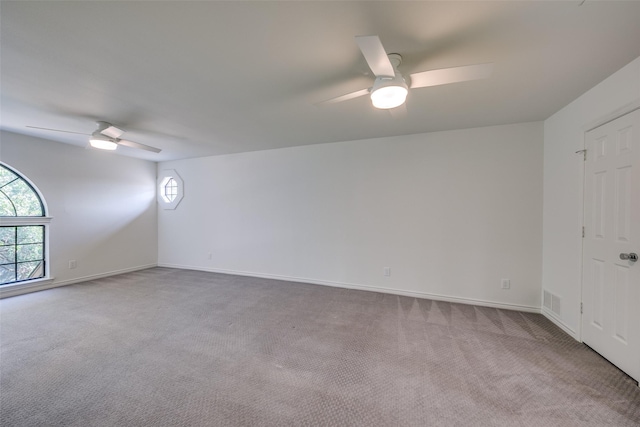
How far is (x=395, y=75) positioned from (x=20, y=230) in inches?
222

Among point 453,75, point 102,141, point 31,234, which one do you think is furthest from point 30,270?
point 453,75

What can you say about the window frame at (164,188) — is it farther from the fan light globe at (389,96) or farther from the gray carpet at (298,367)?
the fan light globe at (389,96)

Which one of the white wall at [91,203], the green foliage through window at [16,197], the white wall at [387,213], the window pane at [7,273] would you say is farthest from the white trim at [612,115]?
the window pane at [7,273]

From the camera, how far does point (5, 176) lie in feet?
11.8

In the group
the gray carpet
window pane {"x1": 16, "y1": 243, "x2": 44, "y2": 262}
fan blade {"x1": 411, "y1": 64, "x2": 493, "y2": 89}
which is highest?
fan blade {"x1": 411, "y1": 64, "x2": 493, "y2": 89}

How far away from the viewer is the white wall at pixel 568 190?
2.14m

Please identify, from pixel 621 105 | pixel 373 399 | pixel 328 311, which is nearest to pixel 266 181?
pixel 328 311

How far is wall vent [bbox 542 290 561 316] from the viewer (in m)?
2.70

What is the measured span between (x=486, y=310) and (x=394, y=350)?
1.67 m

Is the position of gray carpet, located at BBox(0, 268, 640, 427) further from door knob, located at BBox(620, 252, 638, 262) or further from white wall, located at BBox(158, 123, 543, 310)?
door knob, located at BBox(620, 252, 638, 262)

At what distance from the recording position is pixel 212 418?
58.9 inches

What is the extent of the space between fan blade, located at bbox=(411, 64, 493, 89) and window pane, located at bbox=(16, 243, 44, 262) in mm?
5841

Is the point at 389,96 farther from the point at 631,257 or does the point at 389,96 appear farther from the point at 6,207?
the point at 6,207

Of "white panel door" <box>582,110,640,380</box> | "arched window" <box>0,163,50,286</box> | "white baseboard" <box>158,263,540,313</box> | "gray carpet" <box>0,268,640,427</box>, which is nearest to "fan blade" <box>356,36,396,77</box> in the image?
"white panel door" <box>582,110,640,380</box>
